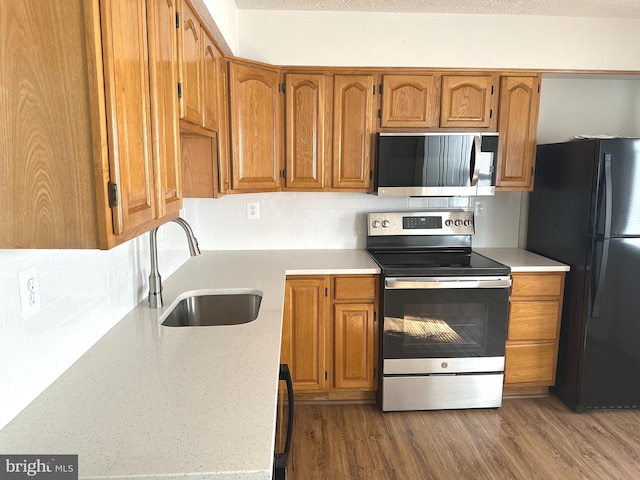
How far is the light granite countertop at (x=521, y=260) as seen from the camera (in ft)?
8.45

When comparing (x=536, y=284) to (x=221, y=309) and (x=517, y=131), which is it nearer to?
(x=517, y=131)

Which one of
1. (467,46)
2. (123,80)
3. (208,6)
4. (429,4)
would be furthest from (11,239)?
(467,46)

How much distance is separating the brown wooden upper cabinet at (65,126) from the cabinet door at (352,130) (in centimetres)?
180

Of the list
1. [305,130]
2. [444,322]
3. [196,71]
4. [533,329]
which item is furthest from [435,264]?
[196,71]

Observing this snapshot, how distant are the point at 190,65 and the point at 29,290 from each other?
1014mm

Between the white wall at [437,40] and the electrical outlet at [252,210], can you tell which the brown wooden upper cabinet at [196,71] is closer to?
the white wall at [437,40]

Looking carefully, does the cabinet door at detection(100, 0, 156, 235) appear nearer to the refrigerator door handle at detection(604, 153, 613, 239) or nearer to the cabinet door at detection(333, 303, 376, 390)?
the cabinet door at detection(333, 303, 376, 390)

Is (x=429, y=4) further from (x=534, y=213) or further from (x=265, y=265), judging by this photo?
(x=265, y=265)

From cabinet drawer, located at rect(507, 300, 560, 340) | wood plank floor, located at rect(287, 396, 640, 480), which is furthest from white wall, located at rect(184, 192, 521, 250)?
wood plank floor, located at rect(287, 396, 640, 480)

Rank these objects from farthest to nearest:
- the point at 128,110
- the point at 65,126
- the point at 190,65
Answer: the point at 190,65
the point at 128,110
the point at 65,126

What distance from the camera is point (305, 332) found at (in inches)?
101

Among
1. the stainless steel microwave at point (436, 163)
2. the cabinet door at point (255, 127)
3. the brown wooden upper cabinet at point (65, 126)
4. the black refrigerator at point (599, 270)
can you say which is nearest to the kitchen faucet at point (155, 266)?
the brown wooden upper cabinet at point (65, 126)

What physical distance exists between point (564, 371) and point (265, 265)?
2.01m

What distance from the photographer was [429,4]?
257 cm
